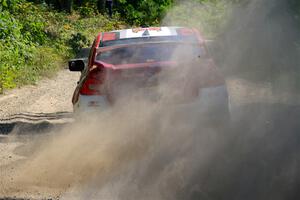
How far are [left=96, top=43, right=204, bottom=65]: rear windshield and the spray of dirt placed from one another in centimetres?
46

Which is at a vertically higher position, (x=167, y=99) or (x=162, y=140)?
(x=167, y=99)

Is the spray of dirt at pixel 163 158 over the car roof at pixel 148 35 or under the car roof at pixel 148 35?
under

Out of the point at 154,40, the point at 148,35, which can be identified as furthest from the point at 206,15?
the point at 154,40

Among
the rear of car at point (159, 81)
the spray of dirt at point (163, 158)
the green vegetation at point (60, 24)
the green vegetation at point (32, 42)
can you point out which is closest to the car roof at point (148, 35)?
the rear of car at point (159, 81)

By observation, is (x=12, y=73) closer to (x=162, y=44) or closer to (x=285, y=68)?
(x=285, y=68)

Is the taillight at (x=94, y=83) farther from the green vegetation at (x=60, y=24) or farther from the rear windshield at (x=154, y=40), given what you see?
the green vegetation at (x=60, y=24)

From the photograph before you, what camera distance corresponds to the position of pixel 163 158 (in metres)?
5.59

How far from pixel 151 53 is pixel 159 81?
2.11ft

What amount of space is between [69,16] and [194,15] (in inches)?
369

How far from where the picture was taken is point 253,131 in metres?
6.66

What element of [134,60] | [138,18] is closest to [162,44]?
[134,60]

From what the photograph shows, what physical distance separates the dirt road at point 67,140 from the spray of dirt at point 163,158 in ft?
0.05

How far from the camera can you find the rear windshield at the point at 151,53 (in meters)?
6.29

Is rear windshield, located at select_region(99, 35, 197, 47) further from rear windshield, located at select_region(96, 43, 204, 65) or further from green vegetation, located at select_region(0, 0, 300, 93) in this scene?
green vegetation, located at select_region(0, 0, 300, 93)
